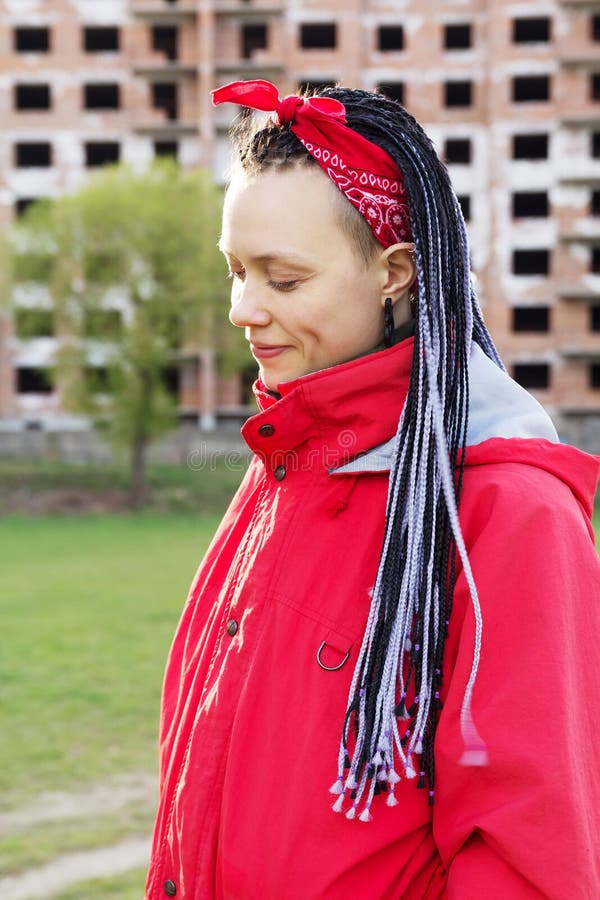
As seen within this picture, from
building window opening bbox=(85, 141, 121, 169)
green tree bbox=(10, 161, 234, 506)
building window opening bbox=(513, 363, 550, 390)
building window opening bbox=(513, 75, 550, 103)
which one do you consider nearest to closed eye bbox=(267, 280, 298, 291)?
green tree bbox=(10, 161, 234, 506)

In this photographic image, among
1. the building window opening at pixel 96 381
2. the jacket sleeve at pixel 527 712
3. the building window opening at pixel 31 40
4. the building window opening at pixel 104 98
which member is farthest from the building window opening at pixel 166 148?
the jacket sleeve at pixel 527 712

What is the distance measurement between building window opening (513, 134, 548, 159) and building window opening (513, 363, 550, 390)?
7.59 m

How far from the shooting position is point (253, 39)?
122 ft

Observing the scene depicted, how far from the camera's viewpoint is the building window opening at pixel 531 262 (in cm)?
3639

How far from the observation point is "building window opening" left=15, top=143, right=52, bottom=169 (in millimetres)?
36906

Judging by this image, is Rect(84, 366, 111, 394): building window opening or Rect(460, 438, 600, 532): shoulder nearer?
Rect(460, 438, 600, 532): shoulder

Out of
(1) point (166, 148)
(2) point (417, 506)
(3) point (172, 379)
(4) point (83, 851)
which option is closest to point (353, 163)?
(2) point (417, 506)

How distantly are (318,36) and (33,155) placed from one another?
11.5 meters

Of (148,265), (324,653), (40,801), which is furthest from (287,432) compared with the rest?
(148,265)

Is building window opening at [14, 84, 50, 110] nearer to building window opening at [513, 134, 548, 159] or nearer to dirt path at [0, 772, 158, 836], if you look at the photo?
building window opening at [513, 134, 548, 159]

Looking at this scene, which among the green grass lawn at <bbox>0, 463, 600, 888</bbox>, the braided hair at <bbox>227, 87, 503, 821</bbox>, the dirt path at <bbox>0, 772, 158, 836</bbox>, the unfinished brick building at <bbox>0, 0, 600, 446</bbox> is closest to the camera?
the braided hair at <bbox>227, 87, 503, 821</bbox>

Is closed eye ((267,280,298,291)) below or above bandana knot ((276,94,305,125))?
below

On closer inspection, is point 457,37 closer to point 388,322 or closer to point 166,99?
point 166,99

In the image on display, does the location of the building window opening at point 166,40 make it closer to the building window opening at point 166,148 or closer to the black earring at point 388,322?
the building window opening at point 166,148
